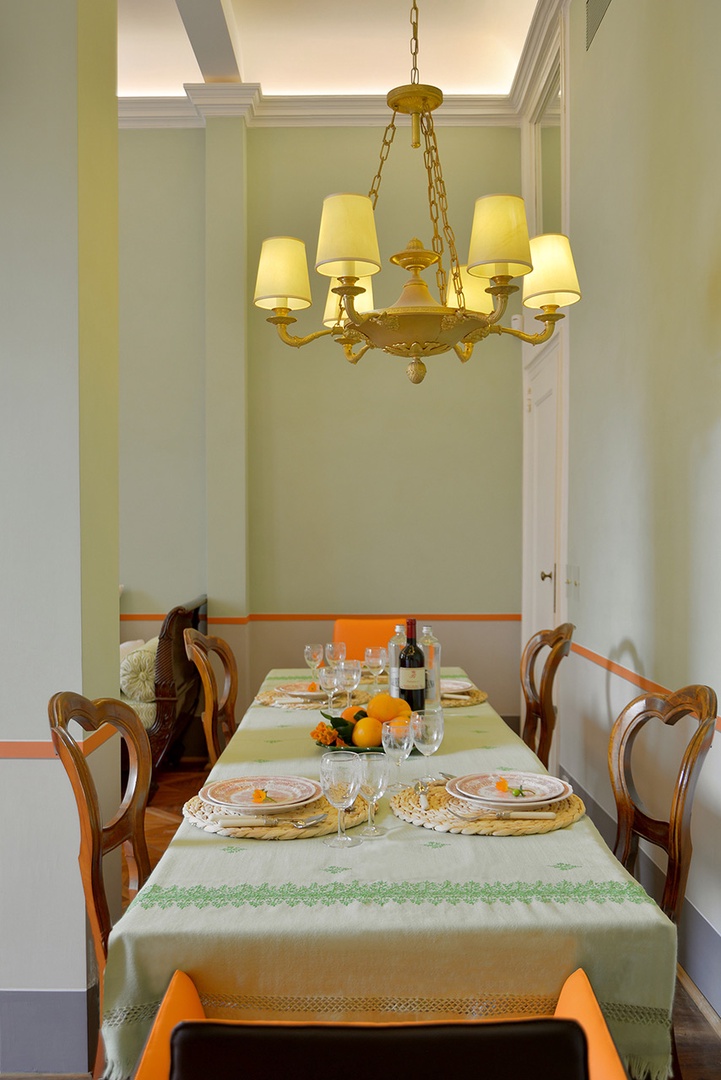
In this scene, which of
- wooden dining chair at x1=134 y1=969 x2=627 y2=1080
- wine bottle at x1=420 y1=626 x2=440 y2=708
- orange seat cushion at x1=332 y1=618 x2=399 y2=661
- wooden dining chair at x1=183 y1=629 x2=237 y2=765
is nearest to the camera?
wooden dining chair at x1=134 y1=969 x2=627 y2=1080

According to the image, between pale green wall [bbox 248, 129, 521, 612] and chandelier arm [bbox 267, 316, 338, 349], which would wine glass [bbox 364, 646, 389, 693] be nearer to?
chandelier arm [bbox 267, 316, 338, 349]

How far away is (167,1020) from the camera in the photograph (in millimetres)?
1156

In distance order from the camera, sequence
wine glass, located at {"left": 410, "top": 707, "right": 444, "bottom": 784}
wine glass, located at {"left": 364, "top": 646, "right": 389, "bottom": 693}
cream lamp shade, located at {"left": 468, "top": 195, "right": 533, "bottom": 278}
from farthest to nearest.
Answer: wine glass, located at {"left": 364, "top": 646, "right": 389, "bottom": 693} → cream lamp shade, located at {"left": 468, "top": 195, "right": 533, "bottom": 278} → wine glass, located at {"left": 410, "top": 707, "right": 444, "bottom": 784}

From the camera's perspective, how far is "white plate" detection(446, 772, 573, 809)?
1.79m

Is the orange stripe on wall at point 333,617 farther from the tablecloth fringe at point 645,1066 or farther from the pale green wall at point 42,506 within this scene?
the tablecloth fringe at point 645,1066

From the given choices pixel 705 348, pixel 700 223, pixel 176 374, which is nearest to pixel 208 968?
pixel 705 348

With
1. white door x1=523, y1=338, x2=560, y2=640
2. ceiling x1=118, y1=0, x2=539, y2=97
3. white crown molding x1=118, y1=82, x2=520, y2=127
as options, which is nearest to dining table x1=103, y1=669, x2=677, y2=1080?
white door x1=523, y1=338, x2=560, y2=640

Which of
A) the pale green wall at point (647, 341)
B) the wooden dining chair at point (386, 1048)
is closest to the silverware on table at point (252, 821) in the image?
the wooden dining chair at point (386, 1048)

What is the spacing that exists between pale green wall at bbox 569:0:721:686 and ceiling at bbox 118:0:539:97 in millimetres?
1001

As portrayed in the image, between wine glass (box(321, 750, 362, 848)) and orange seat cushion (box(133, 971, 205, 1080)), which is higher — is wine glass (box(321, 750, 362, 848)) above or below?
above

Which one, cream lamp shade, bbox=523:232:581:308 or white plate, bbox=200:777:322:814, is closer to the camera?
white plate, bbox=200:777:322:814

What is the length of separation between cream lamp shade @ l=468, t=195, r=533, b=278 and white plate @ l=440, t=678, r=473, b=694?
137cm

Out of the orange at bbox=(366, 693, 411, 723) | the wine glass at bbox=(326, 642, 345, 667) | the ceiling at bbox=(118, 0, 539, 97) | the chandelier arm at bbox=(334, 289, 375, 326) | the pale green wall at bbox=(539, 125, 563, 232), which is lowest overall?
the orange at bbox=(366, 693, 411, 723)

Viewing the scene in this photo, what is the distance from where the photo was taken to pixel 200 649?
2965mm
